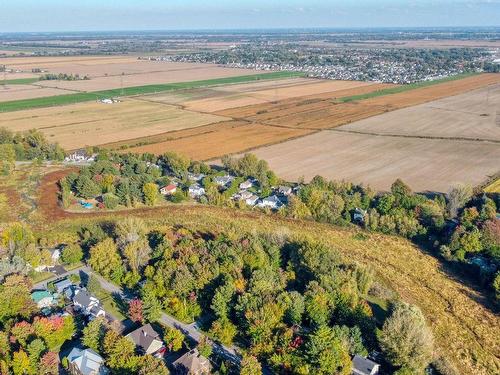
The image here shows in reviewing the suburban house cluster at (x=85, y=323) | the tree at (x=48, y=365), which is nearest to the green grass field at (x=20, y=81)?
the suburban house cluster at (x=85, y=323)

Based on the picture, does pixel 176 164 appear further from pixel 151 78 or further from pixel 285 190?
pixel 151 78

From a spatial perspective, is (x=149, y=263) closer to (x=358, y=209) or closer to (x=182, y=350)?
(x=182, y=350)

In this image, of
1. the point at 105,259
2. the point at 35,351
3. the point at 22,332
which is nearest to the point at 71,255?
the point at 105,259

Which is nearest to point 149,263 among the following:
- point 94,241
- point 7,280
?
point 94,241

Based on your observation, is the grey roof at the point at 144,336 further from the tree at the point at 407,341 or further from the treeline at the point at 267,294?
the tree at the point at 407,341

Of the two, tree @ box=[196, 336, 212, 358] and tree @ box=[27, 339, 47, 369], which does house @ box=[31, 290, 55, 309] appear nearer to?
tree @ box=[27, 339, 47, 369]

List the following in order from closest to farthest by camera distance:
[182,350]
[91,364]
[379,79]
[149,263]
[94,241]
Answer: [91,364], [182,350], [149,263], [94,241], [379,79]
